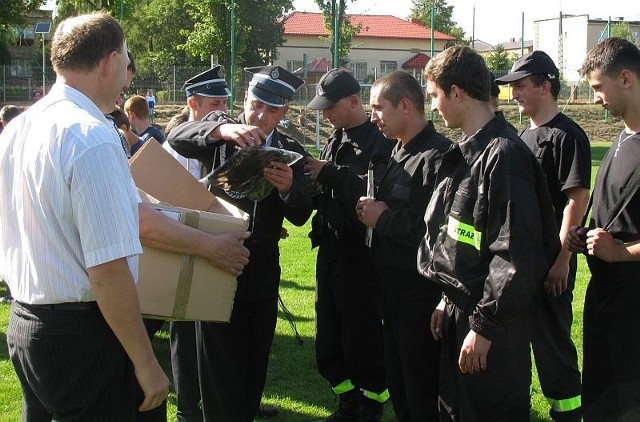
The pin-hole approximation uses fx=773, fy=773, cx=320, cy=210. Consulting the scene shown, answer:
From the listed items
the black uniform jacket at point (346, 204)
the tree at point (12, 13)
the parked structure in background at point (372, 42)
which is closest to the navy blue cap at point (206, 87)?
the black uniform jacket at point (346, 204)

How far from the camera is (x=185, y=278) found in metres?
3.63

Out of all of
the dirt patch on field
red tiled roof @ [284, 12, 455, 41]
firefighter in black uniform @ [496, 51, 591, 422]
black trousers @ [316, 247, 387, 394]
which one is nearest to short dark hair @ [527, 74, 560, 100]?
firefighter in black uniform @ [496, 51, 591, 422]

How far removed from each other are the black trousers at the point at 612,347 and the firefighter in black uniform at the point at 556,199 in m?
0.89

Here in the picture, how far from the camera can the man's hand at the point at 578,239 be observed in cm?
397

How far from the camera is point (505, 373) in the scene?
11.2 feet

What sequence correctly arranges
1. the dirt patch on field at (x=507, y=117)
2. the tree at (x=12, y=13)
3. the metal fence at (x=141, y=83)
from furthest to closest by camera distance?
the tree at (x=12, y=13) → the metal fence at (x=141, y=83) → the dirt patch on field at (x=507, y=117)

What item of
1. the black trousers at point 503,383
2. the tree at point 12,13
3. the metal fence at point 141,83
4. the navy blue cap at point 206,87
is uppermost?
the tree at point 12,13

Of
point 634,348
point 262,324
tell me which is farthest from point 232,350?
point 634,348

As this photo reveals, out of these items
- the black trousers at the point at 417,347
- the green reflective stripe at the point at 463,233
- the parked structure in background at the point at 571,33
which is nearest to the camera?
the green reflective stripe at the point at 463,233

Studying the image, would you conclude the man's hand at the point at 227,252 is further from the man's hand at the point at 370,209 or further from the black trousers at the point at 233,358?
the man's hand at the point at 370,209

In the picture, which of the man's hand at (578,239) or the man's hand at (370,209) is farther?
the man's hand at (370,209)

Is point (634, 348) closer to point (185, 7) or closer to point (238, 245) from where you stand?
point (238, 245)

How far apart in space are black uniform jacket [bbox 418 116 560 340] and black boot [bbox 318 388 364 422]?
6.41 ft

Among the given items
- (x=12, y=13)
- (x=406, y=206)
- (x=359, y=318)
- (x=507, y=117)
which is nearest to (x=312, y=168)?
(x=406, y=206)
